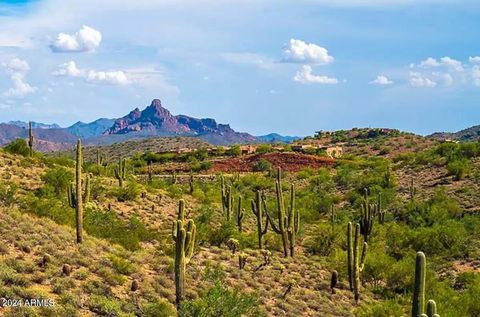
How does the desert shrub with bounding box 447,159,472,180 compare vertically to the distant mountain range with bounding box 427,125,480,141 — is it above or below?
below

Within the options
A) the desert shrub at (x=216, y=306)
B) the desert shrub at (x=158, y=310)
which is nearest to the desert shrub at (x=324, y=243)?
the desert shrub at (x=216, y=306)

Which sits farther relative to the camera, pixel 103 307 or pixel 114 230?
pixel 114 230

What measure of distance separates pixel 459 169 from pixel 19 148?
108 ft

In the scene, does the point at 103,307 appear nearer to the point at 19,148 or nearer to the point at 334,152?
the point at 19,148

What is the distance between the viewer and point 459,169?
1726 inches

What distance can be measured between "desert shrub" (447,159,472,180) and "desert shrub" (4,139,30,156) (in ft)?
106

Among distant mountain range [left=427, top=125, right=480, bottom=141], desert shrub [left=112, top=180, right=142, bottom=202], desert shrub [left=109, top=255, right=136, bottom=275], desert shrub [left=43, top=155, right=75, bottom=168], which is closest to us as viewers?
desert shrub [left=109, top=255, right=136, bottom=275]

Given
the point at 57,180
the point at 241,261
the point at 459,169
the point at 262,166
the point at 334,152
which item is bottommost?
the point at 241,261

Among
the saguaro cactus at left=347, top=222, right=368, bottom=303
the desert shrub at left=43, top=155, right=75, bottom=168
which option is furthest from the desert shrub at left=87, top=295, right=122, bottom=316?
the desert shrub at left=43, top=155, right=75, bottom=168

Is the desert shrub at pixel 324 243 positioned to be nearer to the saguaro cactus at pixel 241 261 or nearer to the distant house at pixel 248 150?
the saguaro cactus at pixel 241 261

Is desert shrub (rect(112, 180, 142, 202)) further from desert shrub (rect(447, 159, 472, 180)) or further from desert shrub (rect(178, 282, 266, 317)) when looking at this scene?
desert shrub (rect(447, 159, 472, 180))

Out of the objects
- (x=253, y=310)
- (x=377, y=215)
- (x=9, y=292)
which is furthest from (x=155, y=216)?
(x=9, y=292)

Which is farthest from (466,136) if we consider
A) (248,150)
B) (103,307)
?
(103,307)

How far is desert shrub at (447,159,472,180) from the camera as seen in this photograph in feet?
143
